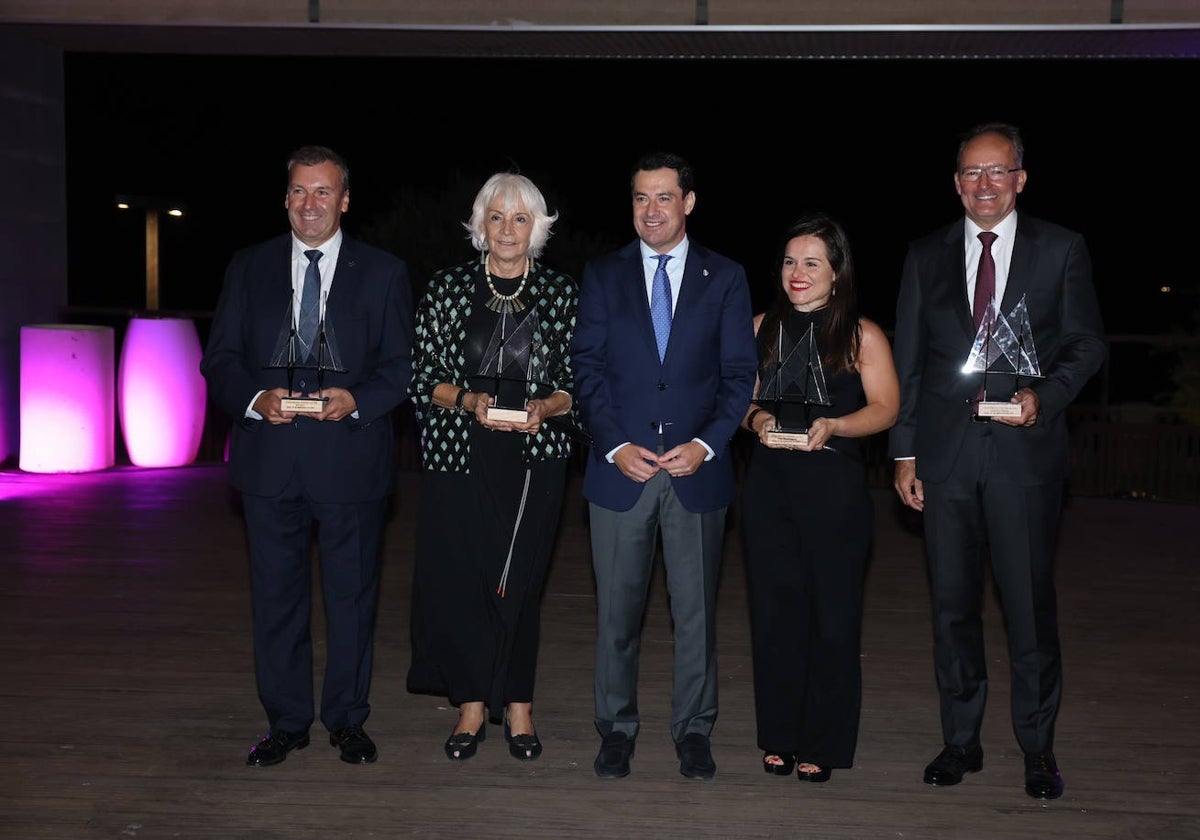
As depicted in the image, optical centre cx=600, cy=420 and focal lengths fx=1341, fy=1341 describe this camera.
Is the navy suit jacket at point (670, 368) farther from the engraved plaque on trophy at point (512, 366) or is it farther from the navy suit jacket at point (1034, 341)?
the navy suit jacket at point (1034, 341)

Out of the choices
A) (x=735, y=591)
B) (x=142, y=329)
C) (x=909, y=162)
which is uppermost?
(x=909, y=162)

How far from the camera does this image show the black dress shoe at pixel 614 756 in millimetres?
3889

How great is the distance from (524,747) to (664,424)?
108 centimetres

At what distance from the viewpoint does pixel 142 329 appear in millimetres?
10555

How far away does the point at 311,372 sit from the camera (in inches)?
155

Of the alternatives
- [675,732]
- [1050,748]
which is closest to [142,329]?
[675,732]

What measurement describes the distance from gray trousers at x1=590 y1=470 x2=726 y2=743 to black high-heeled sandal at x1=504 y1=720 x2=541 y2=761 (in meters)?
0.21

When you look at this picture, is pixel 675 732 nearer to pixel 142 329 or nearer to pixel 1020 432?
pixel 1020 432

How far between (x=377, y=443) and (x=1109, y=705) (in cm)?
276

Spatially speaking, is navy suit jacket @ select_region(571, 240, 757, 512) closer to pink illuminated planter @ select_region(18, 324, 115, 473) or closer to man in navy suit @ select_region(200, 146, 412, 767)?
man in navy suit @ select_region(200, 146, 412, 767)

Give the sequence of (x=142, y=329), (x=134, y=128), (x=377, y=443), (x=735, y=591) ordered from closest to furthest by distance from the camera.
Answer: (x=377, y=443), (x=735, y=591), (x=142, y=329), (x=134, y=128)

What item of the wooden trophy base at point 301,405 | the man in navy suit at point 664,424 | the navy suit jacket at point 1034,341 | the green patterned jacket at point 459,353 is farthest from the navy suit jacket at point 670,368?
the wooden trophy base at point 301,405

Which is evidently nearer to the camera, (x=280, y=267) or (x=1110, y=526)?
(x=280, y=267)

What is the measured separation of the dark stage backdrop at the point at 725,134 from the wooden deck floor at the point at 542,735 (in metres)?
15.1
